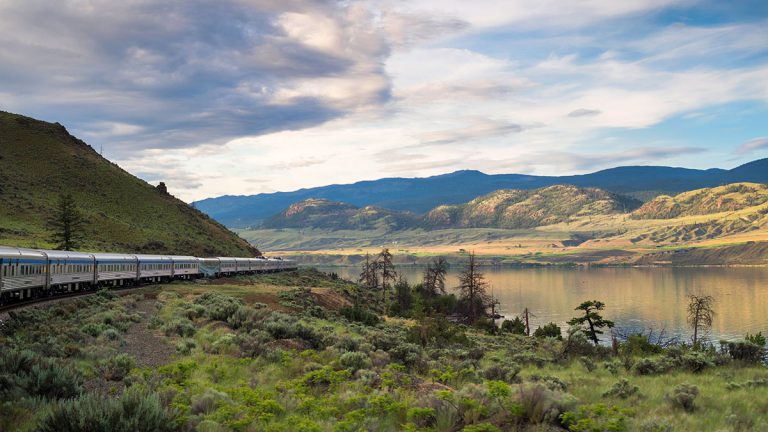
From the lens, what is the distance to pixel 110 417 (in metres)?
8.27

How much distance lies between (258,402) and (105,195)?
11252 centimetres

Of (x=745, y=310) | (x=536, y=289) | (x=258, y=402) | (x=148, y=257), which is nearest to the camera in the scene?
(x=258, y=402)

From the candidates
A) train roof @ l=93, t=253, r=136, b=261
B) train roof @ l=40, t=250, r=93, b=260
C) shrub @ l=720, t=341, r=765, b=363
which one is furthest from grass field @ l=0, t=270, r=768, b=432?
train roof @ l=93, t=253, r=136, b=261

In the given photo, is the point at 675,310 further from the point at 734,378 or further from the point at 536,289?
the point at 734,378

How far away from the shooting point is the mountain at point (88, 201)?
3430 inches

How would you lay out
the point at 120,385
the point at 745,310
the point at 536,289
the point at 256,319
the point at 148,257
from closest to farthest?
the point at 120,385
the point at 256,319
the point at 148,257
the point at 745,310
the point at 536,289

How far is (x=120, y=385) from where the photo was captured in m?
12.9

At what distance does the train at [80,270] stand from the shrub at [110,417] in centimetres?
2326

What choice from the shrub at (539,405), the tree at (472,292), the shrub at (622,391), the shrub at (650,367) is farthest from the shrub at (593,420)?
the tree at (472,292)

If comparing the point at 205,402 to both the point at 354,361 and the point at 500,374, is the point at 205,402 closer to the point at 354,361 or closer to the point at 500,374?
the point at 354,361

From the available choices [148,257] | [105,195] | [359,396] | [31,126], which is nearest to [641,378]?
[359,396]

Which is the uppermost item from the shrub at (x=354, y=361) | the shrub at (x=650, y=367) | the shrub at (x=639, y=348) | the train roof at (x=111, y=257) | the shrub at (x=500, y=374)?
the train roof at (x=111, y=257)

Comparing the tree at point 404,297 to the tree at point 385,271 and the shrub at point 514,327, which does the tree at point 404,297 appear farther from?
the shrub at point 514,327

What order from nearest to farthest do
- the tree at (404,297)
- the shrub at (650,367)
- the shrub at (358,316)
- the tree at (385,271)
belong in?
1. the shrub at (650,367)
2. the shrub at (358,316)
3. the tree at (404,297)
4. the tree at (385,271)
